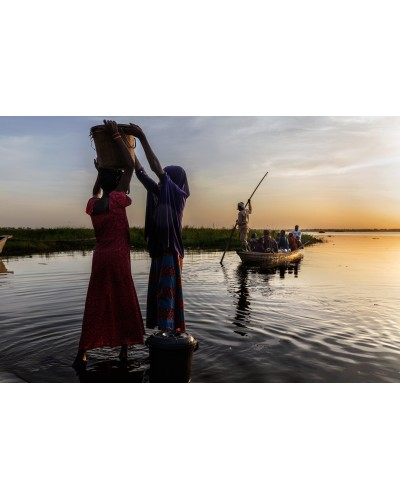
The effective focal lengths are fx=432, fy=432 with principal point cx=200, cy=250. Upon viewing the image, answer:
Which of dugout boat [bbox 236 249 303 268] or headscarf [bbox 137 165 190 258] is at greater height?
headscarf [bbox 137 165 190 258]

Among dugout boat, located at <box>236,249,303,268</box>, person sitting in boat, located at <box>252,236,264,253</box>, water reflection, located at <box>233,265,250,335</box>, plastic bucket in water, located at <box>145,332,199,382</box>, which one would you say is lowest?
water reflection, located at <box>233,265,250,335</box>

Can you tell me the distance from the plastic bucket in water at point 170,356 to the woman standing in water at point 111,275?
64 cm

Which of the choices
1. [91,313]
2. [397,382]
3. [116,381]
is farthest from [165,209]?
[397,382]

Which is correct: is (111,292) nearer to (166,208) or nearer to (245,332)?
(166,208)

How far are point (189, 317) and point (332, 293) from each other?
4.23m

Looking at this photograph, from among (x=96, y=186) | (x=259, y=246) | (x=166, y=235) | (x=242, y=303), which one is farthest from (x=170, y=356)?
(x=259, y=246)

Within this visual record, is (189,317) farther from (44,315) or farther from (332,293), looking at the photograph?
(332,293)

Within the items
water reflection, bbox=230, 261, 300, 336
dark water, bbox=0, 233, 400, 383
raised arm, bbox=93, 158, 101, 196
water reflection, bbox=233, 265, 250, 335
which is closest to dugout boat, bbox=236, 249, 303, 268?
water reflection, bbox=230, 261, 300, 336

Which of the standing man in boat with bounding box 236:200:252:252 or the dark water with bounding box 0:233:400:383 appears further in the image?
the standing man in boat with bounding box 236:200:252:252

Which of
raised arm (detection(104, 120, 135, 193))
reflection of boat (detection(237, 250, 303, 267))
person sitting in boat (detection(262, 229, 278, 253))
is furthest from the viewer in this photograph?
person sitting in boat (detection(262, 229, 278, 253))

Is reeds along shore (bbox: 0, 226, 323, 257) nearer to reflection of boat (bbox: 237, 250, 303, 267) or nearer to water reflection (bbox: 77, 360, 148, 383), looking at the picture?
reflection of boat (bbox: 237, 250, 303, 267)

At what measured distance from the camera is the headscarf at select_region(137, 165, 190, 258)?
4262 millimetres

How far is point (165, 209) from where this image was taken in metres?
4.27

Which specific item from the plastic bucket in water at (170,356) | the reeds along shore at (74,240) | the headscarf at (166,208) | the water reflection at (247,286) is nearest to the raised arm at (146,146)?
the headscarf at (166,208)
